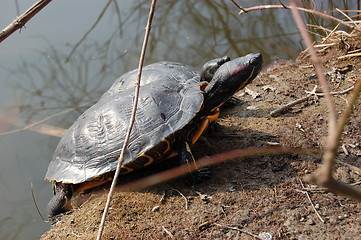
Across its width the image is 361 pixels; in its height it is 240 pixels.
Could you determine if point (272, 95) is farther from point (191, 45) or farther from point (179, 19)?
point (179, 19)

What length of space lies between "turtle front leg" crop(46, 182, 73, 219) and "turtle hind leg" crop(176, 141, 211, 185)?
4.50 feet

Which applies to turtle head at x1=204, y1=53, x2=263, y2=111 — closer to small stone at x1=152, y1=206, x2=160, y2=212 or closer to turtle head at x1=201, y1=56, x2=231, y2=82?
turtle head at x1=201, y1=56, x2=231, y2=82

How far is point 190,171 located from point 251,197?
615 millimetres

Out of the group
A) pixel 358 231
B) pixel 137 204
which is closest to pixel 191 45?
pixel 137 204

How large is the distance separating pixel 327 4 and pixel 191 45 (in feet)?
Result: 10.1

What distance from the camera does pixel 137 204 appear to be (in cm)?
333

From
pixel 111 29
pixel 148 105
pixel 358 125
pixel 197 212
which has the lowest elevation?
pixel 358 125

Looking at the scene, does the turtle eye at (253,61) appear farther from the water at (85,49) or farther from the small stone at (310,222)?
the water at (85,49)

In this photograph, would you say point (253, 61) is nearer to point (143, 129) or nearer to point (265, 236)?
point (143, 129)

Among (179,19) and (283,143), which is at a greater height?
(179,19)

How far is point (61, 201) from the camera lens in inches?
155

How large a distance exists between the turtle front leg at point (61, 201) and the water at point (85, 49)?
33.5 inches

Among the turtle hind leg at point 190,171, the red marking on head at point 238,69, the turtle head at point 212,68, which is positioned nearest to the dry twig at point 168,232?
the turtle hind leg at point 190,171

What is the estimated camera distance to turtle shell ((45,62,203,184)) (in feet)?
11.2
